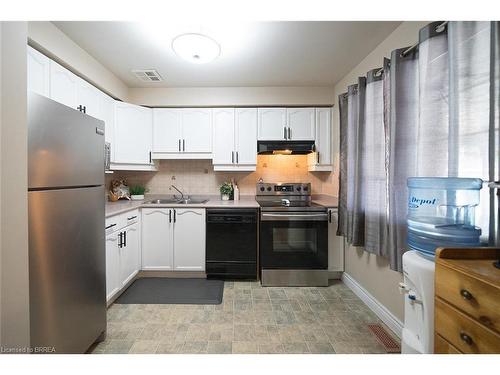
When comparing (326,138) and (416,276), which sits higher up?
(326,138)

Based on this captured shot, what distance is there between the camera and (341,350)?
155cm

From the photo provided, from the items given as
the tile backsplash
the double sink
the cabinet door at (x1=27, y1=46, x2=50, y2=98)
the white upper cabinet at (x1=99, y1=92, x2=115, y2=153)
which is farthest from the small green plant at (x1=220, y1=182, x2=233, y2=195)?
the cabinet door at (x1=27, y1=46, x2=50, y2=98)

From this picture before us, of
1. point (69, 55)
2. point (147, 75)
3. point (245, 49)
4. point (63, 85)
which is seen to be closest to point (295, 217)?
point (245, 49)

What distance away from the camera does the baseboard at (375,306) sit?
1732mm

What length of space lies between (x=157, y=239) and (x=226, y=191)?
3.63ft

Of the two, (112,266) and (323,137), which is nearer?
(112,266)

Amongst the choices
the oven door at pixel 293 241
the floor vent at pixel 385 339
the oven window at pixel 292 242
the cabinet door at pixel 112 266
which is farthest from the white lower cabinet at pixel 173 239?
the floor vent at pixel 385 339

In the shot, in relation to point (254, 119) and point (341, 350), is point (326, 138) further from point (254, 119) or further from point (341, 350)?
point (341, 350)

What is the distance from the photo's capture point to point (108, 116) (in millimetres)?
2572

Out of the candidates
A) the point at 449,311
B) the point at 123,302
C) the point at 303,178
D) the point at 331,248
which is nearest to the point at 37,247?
the point at 123,302

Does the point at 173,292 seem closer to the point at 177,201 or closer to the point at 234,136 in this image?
the point at 177,201

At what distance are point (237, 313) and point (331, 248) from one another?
4.44 feet

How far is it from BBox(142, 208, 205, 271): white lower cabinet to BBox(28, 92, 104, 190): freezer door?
124 cm
